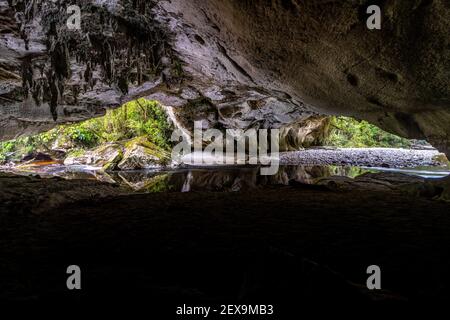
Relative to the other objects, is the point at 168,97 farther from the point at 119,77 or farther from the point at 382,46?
the point at 382,46

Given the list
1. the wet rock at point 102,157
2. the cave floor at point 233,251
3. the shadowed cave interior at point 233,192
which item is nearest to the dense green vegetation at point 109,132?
the wet rock at point 102,157

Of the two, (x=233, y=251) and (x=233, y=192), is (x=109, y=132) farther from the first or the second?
(x=233, y=251)

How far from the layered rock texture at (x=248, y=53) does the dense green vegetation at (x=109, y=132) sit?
800 cm

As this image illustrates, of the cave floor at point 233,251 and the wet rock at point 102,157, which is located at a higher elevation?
the wet rock at point 102,157

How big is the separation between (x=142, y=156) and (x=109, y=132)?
550cm

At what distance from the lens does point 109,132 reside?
58.5 ft

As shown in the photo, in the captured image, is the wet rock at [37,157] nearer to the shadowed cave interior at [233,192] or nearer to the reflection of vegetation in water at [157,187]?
the shadowed cave interior at [233,192]

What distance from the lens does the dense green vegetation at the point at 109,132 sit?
1697 cm

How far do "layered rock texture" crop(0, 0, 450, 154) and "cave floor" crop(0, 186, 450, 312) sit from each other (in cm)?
212

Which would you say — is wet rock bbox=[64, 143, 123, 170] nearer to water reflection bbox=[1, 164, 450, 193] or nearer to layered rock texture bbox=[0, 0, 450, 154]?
water reflection bbox=[1, 164, 450, 193]

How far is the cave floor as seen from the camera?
144 centimetres

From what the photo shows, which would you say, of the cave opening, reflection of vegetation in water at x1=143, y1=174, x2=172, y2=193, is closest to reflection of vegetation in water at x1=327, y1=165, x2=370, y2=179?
the cave opening

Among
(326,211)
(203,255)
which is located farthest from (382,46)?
(203,255)

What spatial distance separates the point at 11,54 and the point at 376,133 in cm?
2877
